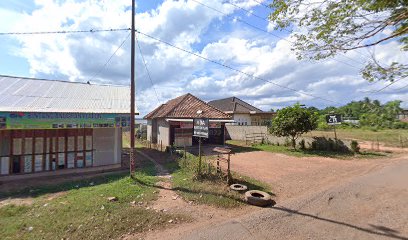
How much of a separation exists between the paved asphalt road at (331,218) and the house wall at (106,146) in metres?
9.65

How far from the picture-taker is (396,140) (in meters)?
24.7

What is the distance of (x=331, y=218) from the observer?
660 centimetres

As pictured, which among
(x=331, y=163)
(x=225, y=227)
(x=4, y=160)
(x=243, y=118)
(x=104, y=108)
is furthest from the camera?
(x=243, y=118)

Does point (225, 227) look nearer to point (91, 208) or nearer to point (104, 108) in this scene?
point (91, 208)

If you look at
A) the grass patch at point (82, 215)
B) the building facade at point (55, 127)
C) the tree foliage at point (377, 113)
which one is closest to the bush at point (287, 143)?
the building facade at point (55, 127)

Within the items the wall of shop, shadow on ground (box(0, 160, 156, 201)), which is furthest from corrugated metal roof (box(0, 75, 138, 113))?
shadow on ground (box(0, 160, 156, 201))

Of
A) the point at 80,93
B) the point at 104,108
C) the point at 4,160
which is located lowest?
the point at 4,160

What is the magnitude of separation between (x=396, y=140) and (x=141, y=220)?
93.4 feet

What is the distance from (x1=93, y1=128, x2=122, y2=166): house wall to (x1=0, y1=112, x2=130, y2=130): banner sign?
781 mm

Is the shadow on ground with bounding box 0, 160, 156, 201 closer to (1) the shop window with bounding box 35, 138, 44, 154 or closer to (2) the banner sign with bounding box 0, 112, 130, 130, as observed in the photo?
(1) the shop window with bounding box 35, 138, 44, 154

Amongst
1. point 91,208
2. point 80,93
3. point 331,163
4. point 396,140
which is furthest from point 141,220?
point 396,140

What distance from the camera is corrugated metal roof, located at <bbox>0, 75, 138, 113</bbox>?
1214 centimetres

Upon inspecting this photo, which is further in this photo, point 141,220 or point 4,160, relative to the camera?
point 4,160

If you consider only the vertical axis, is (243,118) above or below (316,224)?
above
